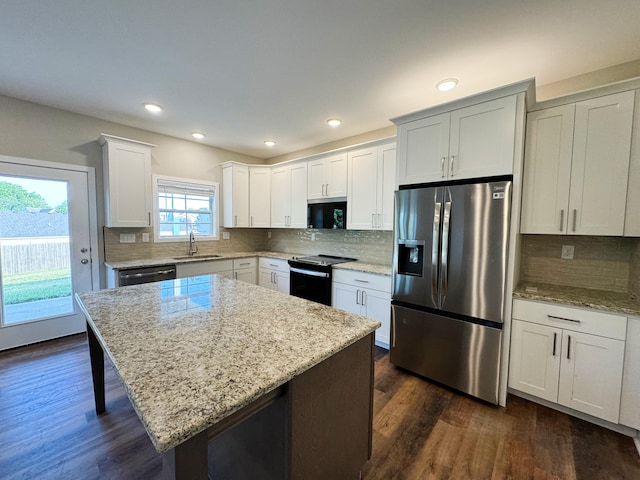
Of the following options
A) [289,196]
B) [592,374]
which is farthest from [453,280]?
[289,196]

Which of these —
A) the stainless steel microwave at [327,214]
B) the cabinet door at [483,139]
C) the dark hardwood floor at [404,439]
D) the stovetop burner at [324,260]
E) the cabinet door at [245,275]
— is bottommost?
the dark hardwood floor at [404,439]

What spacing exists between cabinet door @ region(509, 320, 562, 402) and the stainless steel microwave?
2.18m

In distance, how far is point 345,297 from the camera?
321cm

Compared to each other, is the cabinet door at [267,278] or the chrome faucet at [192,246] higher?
the chrome faucet at [192,246]

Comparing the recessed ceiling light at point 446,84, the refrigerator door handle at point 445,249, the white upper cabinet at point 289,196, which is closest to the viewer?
the refrigerator door handle at point 445,249

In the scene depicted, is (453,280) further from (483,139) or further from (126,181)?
(126,181)

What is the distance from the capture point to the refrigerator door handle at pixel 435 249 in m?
2.19

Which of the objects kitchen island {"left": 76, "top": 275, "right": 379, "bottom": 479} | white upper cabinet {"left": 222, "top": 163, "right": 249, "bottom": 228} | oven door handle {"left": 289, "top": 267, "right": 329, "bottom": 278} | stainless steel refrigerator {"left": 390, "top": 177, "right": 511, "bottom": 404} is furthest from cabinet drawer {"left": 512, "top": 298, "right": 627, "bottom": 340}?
white upper cabinet {"left": 222, "top": 163, "right": 249, "bottom": 228}

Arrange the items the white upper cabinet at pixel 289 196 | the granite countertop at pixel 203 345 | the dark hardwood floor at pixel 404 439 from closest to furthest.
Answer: the granite countertop at pixel 203 345 < the dark hardwood floor at pixel 404 439 < the white upper cabinet at pixel 289 196

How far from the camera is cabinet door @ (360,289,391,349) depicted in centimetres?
286

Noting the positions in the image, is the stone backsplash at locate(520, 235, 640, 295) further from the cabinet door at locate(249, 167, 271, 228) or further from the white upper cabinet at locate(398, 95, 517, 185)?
the cabinet door at locate(249, 167, 271, 228)

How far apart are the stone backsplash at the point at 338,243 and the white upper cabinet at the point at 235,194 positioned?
77 cm

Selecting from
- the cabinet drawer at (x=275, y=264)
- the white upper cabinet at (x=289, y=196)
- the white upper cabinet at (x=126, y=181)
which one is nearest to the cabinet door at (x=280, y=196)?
the white upper cabinet at (x=289, y=196)

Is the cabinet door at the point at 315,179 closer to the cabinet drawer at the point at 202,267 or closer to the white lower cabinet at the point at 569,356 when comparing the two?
the cabinet drawer at the point at 202,267
